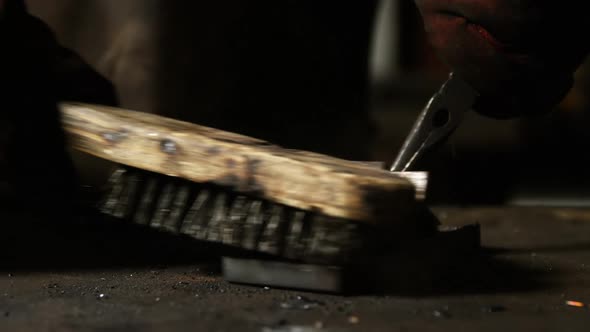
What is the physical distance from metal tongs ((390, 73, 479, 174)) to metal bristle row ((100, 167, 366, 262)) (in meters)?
0.32

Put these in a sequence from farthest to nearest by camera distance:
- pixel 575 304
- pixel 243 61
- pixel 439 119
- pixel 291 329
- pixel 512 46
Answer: pixel 243 61
pixel 439 119
pixel 512 46
pixel 575 304
pixel 291 329

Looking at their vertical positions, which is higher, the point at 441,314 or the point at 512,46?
the point at 512,46

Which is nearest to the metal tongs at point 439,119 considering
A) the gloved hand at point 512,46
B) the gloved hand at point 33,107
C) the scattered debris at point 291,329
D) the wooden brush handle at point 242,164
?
the gloved hand at point 512,46

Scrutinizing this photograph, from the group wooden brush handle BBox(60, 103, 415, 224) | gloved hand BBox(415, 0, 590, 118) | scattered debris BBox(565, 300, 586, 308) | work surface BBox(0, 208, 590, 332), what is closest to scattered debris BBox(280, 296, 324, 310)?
work surface BBox(0, 208, 590, 332)

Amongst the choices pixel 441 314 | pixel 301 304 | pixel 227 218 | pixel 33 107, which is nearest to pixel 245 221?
pixel 227 218

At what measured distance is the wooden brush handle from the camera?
861 millimetres

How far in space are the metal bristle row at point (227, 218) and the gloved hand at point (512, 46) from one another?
41 centimetres

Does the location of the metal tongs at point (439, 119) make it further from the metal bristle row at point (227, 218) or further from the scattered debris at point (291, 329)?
the scattered debris at point (291, 329)

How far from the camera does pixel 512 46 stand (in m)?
1.08

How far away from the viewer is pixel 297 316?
2.80 ft

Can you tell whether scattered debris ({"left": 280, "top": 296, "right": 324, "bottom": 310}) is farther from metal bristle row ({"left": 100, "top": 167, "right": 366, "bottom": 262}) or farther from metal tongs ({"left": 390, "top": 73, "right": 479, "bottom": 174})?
metal tongs ({"left": 390, "top": 73, "right": 479, "bottom": 174})

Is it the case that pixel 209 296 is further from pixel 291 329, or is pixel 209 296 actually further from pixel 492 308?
pixel 492 308

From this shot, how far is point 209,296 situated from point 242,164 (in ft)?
0.60

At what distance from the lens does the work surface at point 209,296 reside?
823mm
